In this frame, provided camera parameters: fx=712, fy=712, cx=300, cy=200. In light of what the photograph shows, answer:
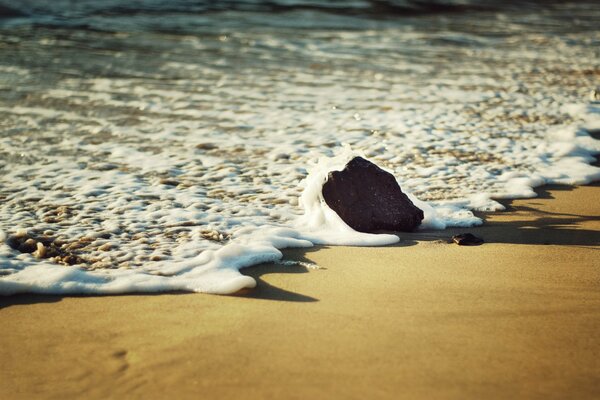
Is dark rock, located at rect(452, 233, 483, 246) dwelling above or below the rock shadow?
above

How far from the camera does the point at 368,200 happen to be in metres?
4.04

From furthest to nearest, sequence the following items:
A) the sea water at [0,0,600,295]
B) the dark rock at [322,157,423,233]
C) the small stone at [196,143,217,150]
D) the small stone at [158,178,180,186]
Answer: the small stone at [196,143,217,150]
the small stone at [158,178,180,186]
the dark rock at [322,157,423,233]
the sea water at [0,0,600,295]

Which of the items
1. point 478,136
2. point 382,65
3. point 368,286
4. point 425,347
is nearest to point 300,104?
point 478,136

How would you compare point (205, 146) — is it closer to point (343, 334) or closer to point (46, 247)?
point (46, 247)

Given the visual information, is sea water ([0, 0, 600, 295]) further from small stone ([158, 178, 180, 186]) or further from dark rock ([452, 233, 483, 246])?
dark rock ([452, 233, 483, 246])

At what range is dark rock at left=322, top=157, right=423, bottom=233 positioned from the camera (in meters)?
3.97

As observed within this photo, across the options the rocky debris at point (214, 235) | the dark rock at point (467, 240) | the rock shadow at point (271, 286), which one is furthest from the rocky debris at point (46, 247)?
the dark rock at point (467, 240)

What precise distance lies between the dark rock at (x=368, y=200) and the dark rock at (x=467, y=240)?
0.31 meters

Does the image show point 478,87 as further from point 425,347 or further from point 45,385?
point 45,385

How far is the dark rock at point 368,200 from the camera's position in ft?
A: 13.0

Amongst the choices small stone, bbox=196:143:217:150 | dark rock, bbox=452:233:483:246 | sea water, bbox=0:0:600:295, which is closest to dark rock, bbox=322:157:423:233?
sea water, bbox=0:0:600:295

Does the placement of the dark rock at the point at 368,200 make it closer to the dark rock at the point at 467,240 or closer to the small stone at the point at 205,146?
the dark rock at the point at 467,240

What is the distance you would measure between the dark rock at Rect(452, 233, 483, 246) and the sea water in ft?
1.01

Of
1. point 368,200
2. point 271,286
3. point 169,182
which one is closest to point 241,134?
point 169,182
